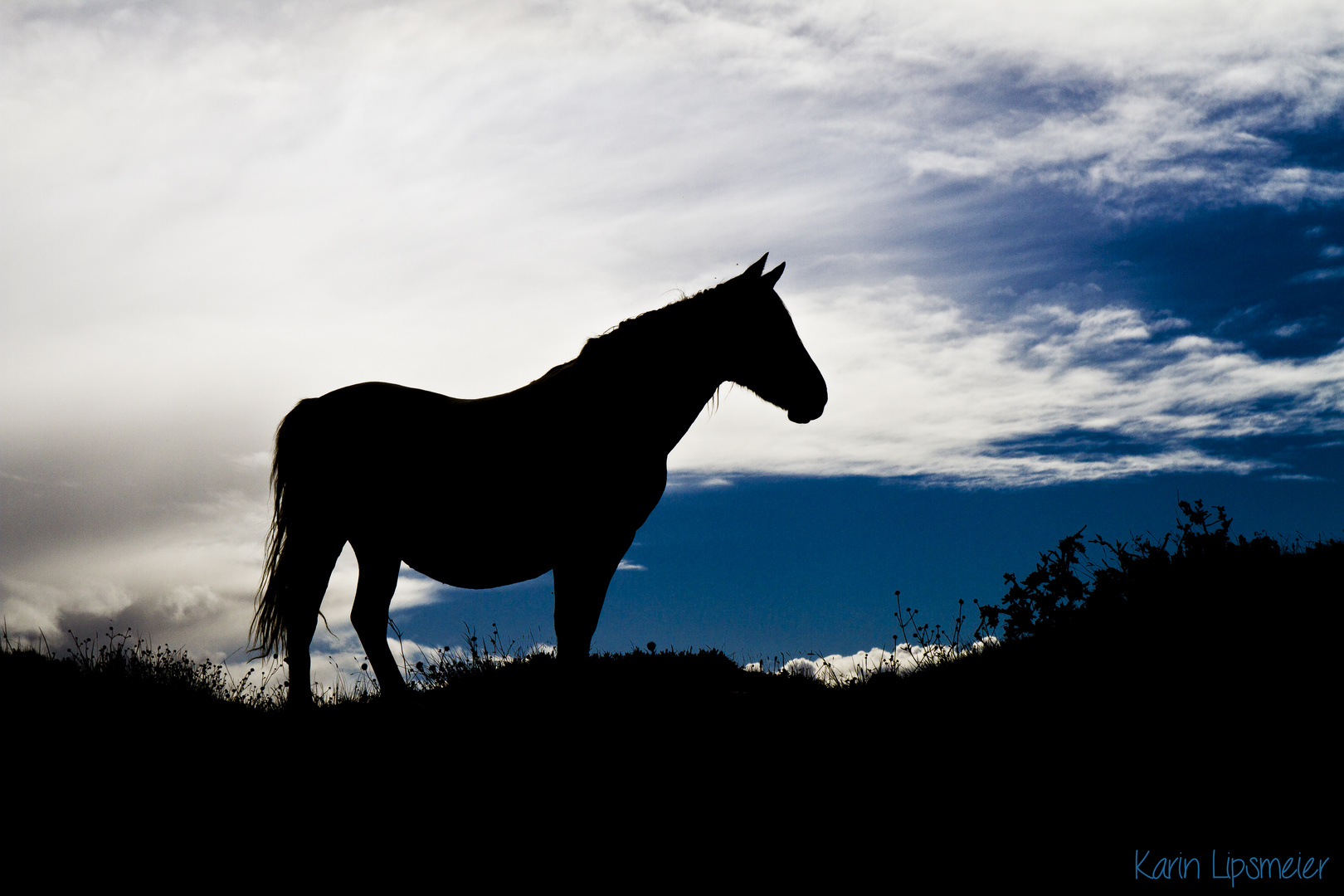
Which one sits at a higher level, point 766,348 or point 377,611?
point 766,348

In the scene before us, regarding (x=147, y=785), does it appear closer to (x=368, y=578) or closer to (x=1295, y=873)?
(x=368, y=578)

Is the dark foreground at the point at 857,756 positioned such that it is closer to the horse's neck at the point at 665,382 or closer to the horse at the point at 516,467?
the horse at the point at 516,467

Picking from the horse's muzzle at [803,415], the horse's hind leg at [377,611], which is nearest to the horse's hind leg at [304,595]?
the horse's hind leg at [377,611]

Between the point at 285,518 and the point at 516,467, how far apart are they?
2.45 metres

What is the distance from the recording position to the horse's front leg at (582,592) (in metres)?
6.92

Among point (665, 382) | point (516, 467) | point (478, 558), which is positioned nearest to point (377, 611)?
point (478, 558)

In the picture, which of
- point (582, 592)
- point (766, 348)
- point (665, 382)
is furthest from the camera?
point (766, 348)

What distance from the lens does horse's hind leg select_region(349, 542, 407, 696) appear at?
7.73 metres

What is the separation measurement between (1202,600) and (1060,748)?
3.02m

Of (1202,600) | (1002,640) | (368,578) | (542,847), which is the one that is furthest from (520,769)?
(1202,600)

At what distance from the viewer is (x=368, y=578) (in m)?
7.79

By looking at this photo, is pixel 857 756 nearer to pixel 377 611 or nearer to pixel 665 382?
pixel 665 382

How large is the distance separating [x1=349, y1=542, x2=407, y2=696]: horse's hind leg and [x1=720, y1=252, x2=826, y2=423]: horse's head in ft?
11.5

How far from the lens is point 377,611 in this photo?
7.77 metres
